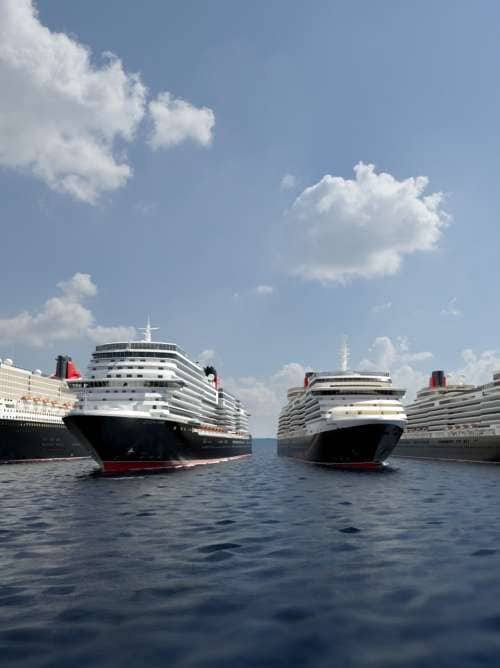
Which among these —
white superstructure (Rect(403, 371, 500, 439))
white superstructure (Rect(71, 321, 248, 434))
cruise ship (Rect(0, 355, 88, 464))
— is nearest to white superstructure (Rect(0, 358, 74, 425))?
cruise ship (Rect(0, 355, 88, 464))

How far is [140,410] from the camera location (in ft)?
176

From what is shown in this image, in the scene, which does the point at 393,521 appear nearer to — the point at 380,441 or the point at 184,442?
the point at 380,441

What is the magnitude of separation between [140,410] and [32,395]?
210 ft

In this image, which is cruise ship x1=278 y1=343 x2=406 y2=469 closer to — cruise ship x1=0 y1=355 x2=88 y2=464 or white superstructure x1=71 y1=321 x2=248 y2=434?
white superstructure x1=71 y1=321 x2=248 y2=434

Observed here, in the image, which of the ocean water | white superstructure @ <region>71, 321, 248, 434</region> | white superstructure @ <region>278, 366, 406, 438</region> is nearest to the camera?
the ocean water

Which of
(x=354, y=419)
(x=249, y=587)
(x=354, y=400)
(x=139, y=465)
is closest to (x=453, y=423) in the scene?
(x=354, y=400)

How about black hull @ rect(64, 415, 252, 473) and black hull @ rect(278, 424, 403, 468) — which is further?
black hull @ rect(278, 424, 403, 468)

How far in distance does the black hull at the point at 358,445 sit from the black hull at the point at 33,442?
47580mm

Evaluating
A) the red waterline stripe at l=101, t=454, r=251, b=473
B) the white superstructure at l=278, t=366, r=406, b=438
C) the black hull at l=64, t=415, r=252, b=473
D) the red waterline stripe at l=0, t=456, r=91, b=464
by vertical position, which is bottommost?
the red waterline stripe at l=0, t=456, r=91, b=464

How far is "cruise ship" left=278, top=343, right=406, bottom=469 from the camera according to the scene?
183ft

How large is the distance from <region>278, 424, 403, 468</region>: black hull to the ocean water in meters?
32.8

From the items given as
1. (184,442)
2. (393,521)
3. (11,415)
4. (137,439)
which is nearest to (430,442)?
(184,442)

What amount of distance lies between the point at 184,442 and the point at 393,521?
41035 mm

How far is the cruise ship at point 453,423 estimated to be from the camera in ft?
259
